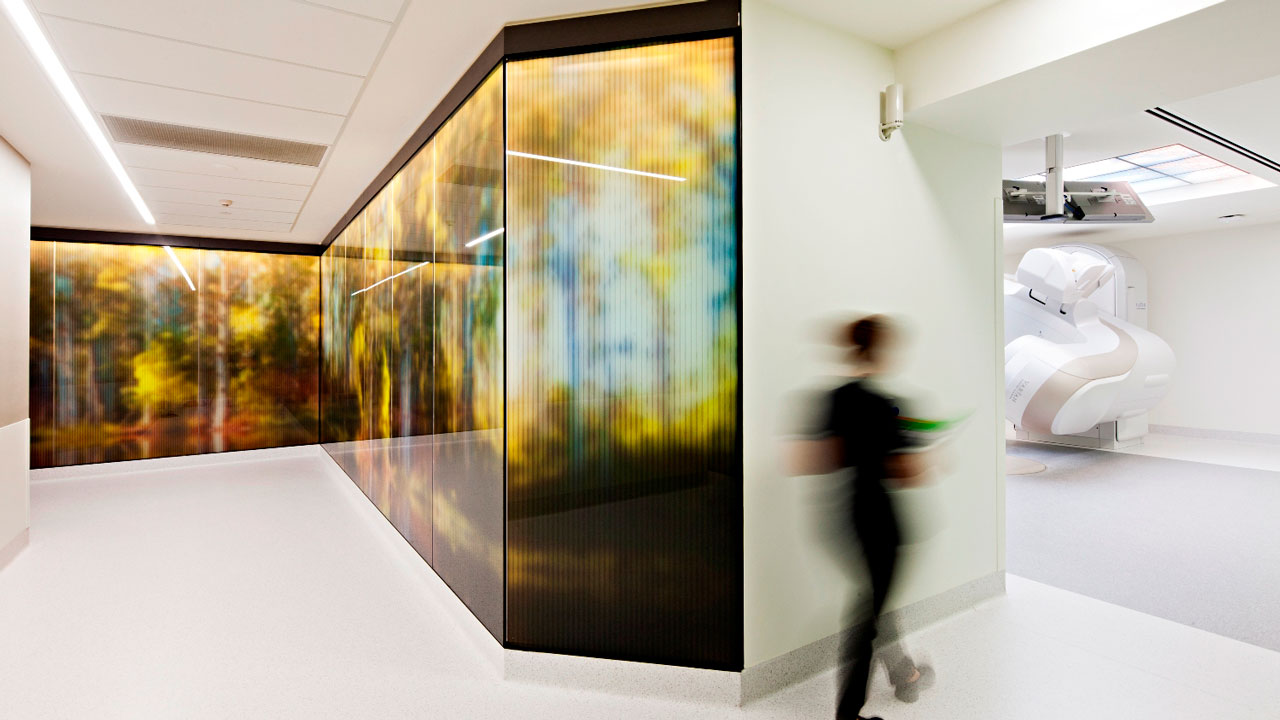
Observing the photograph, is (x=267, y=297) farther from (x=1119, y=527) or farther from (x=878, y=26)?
(x=1119, y=527)

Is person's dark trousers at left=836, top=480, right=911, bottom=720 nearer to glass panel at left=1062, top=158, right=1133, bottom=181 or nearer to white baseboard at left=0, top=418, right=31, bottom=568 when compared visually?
white baseboard at left=0, top=418, right=31, bottom=568

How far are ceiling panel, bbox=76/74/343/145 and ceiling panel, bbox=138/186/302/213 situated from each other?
2032mm

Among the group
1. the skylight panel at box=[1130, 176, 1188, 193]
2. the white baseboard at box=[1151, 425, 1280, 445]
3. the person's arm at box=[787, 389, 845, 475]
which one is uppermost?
the skylight panel at box=[1130, 176, 1188, 193]

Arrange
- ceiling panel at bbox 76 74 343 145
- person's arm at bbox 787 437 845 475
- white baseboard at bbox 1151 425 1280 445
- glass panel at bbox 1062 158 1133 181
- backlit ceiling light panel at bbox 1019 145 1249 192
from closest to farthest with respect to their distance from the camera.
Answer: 1. person's arm at bbox 787 437 845 475
2. ceiling panel at bbox 76 74 343 145
3. backlit ceiling light panel at bbox 1019 145 1249 192
4. glass panel at bbox 1062 158 1133 181
5. white baseboard at bbox 1151 425 1280 445

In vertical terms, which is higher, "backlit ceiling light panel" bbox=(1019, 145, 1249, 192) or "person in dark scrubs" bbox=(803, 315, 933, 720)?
"backlit ceiling light panel" bbox=(1019, 145, 1249, 192)

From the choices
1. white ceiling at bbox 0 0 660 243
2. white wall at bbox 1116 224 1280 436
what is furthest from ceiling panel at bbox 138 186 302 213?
white wall at bbox 1116 224 1280 436

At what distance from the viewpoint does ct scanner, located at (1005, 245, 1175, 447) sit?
25.6ft

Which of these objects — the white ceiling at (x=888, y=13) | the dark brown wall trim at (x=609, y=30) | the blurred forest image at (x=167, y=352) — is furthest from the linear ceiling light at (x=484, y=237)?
the blurred forest image at (x=167, y=352)

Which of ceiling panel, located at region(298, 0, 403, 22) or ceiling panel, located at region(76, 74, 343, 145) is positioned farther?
ceiling panel, located at region(76, 74, 343, 145)

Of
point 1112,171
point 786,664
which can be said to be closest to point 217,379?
point 786,664

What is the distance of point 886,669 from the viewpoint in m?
2.74

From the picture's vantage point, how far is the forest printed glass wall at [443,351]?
3078 millimetres

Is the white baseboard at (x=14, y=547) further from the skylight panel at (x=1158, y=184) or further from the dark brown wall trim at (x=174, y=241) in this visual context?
the skylight panel at (x=1158, y=184)

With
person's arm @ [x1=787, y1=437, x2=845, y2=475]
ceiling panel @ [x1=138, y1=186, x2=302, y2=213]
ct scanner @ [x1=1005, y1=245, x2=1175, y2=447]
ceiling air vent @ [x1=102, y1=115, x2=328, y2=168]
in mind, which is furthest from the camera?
ct scanner @ [x1=1005, y1=245, x2=1175, y2=447]
